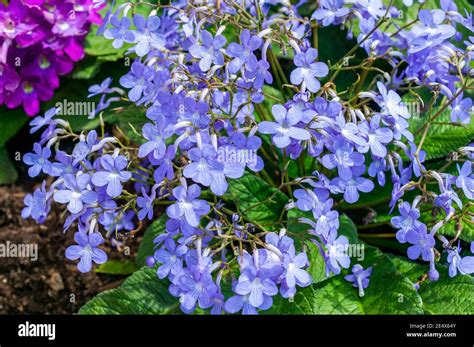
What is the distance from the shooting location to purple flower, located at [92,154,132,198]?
87.8 inches

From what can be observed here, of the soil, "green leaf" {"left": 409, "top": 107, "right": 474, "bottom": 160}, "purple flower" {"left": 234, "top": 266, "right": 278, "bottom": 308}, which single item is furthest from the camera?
the soil

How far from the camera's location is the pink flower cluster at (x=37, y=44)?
10.6 feet

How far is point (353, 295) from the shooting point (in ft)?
8.73

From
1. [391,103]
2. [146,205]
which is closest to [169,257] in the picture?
[146,205]

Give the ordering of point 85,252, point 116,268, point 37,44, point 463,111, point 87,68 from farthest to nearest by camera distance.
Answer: point 87,68 → point 37,44 → point 116,268 → point 463,111 → point 85,252

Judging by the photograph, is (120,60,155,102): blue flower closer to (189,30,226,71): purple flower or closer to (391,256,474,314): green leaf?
(189,30,226,71): purple flower

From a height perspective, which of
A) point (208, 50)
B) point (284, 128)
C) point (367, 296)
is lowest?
point (367, 296)

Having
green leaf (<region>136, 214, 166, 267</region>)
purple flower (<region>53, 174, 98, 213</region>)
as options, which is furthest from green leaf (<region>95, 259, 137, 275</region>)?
purple flower (<region>53, 174, 98, 213</region>)

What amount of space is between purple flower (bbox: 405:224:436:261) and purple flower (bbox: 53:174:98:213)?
3.12ft

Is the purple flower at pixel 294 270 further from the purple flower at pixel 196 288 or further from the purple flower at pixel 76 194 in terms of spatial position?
the purple flower at pixel 76 194

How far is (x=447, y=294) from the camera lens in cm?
261

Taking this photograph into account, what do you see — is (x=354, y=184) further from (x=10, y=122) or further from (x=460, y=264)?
(x=10, y=122)

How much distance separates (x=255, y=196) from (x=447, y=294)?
740 millimetres

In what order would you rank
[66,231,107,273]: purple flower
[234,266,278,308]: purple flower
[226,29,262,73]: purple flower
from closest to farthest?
[234,266,278,308]: purple flower
[226,29,262,73]: purple flower
[66,231,107,273]: purple flower
